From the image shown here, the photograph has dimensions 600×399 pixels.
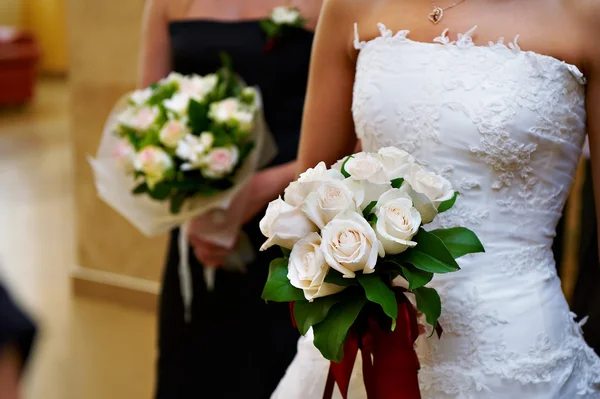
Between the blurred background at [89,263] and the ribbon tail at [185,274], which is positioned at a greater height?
the ribbon tail at [185,274]

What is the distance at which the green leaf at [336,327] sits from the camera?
1.27 metres

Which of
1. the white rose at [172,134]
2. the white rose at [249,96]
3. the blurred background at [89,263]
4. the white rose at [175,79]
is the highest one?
the white rose at [175,79]

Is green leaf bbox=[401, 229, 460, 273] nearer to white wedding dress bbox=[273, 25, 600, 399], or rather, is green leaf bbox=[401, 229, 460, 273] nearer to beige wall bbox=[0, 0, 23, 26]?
white wedding dress bbox=[273, 25, 600, 399]

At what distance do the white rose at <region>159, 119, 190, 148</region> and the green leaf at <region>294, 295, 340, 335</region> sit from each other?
114 centimetres

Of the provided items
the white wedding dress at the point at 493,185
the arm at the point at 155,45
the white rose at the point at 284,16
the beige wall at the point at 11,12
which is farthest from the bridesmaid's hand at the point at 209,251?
the beige wall at the point at 11,12

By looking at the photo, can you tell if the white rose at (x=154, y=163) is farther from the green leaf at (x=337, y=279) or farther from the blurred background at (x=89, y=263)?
the blurred background at (x=89, y=263)

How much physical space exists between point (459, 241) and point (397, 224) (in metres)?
0.15

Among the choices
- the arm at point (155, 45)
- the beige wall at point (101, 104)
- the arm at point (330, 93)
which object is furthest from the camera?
the beige wall at point (101, 104)

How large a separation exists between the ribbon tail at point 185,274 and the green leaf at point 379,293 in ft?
4.46

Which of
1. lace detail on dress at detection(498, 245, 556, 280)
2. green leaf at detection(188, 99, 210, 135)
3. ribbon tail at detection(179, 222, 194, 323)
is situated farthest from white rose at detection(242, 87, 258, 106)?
lace detail on dress at detection(498, 245, 556, 280)

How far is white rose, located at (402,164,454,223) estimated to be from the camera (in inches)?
52.5

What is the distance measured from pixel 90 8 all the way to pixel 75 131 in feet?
2.36

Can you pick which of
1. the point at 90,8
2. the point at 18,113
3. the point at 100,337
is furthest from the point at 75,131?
the point at 18,113

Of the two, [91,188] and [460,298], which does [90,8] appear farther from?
[460,298]
